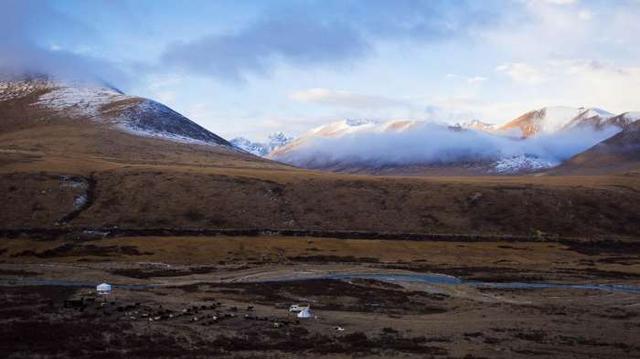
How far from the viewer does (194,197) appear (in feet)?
496

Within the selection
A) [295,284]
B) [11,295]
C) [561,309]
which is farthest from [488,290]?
[11,295]

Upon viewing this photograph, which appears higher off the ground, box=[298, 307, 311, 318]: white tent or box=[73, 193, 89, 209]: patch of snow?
box=[73, 193, 89, 209]: patch of snow

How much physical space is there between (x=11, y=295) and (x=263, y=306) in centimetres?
2321

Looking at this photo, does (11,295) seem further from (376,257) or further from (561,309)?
(376,257)

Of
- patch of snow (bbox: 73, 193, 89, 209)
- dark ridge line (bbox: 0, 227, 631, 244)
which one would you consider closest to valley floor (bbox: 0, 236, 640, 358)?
dark ridge line (bbox: 0, 227, 631, 244)

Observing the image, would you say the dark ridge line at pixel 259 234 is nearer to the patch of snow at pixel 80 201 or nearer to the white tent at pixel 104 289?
the patch of snow at pixel 80 201

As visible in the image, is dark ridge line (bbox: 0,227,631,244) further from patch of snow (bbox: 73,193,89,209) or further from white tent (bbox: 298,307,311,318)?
white tent (bbox: 298,307,311,318)

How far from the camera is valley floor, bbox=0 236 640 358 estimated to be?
46156mm

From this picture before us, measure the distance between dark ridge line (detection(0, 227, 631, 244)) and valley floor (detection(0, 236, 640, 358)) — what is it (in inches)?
174

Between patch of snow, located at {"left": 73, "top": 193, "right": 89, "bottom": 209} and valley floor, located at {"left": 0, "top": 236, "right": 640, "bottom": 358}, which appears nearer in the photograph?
valley floor, located at {"left": 0, "top": 236, "right": 640, "bottom": 358}

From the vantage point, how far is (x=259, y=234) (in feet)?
436

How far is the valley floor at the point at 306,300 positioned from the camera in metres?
46.2

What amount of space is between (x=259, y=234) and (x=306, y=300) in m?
64.1

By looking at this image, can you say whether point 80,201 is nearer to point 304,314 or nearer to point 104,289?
point 104,289
